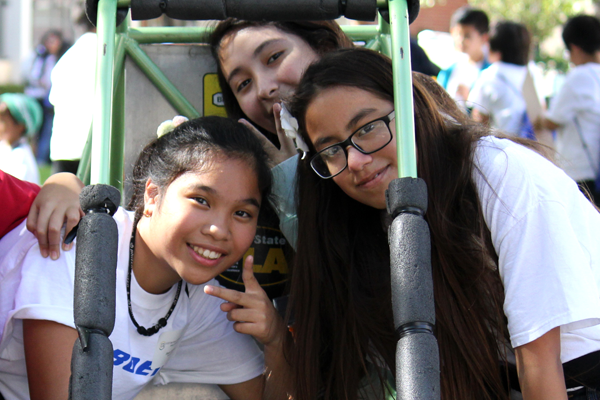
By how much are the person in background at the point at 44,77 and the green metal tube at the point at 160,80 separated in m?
6.48

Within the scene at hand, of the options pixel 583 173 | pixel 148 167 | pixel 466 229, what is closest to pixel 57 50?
pixel 583 173

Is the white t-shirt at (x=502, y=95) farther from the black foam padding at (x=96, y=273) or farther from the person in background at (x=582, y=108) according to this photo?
the black foam padding at (x=96, y=273)

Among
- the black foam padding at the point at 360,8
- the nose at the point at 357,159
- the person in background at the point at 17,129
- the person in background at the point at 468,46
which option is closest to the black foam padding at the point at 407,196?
the nose at the point at 357,159

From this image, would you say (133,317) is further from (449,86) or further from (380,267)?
(449,86)

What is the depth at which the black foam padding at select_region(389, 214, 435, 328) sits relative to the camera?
4.09ft

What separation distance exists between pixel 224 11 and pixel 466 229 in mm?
796

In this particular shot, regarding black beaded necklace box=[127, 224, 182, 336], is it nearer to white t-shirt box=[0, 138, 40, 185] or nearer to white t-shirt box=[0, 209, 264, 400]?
white t-shirt box=[0, 209, 264, 400]

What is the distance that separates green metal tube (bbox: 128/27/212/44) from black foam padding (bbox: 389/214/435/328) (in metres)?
1.40

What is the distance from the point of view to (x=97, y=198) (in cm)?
131

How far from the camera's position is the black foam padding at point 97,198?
51.4 inches

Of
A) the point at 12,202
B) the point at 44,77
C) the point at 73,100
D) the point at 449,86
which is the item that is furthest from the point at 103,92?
the point at 44,77

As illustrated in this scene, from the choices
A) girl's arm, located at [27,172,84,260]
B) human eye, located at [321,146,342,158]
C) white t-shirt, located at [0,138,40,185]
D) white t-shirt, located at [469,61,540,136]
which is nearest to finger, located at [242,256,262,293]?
human eye, located at [321,146,342,158]

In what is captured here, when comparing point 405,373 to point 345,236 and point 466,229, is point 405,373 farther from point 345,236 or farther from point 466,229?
point 345,236

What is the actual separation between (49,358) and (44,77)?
7.65 metres
